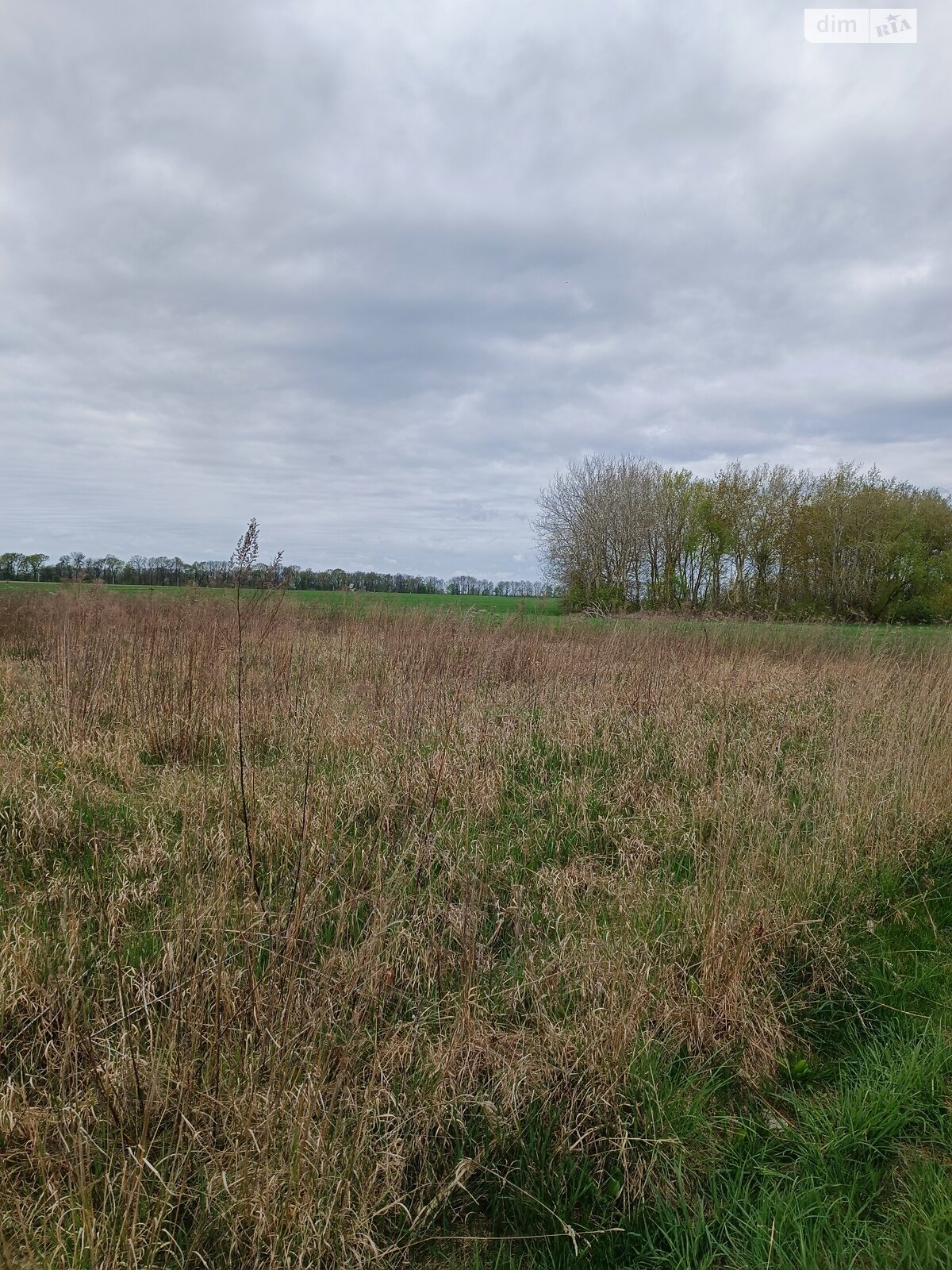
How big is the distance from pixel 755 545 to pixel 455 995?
1581 inches

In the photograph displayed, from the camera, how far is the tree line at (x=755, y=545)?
33.6 m

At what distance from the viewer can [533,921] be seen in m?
3.31

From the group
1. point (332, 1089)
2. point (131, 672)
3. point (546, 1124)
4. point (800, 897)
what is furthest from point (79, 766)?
point (800, 897)

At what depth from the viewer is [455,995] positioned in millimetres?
2551

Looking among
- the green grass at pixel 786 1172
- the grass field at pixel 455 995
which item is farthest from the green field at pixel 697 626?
the green grass at pixel 786 1172

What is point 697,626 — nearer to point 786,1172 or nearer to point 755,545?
point 786,1172

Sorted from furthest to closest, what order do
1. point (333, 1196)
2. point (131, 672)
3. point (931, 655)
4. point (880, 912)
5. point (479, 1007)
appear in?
point (931, 655) < point (131, 672) < point (880, 912) < point (479, 1007) < point (333, 1196)

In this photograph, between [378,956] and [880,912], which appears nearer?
[378,956]

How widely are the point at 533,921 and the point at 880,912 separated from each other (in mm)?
2109

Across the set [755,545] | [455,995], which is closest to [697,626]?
[455,995]

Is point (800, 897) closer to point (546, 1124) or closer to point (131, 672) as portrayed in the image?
point (546, 1124)

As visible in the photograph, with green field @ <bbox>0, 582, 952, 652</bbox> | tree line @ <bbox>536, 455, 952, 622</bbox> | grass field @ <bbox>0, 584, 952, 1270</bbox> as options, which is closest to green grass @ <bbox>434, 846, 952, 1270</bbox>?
grass field @ <bbox>0, 584, 952, 1270</bbox>

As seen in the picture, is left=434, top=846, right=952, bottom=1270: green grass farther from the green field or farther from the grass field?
the green field

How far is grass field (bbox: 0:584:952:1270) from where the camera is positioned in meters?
1.86
